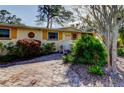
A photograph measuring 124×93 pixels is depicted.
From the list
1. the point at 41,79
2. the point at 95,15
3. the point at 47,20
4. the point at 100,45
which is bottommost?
the point at 41,79

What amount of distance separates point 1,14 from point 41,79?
3090 cm

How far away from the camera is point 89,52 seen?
988cm

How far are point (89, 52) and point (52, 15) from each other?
2434cm

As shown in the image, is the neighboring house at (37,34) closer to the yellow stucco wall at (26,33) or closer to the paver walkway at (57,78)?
the yellow stucco wall at (26,33)

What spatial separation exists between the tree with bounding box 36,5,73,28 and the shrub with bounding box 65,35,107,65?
2288 centimetres

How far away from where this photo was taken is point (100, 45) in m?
10.4

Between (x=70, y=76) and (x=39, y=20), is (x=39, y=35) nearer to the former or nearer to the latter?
(x=70, y=76)

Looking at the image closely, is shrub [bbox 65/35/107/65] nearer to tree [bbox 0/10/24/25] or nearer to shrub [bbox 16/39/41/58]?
shrub [bbox 16/39/41/58]

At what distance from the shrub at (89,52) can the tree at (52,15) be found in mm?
22884

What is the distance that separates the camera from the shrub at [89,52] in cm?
972

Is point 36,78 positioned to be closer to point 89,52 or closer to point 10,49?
point 89,52

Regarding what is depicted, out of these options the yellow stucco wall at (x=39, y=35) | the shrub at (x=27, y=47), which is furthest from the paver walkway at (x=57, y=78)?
the yellow stucco wall at (x=39, y=35)
